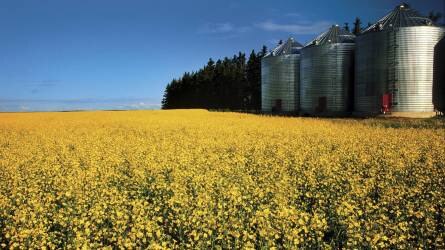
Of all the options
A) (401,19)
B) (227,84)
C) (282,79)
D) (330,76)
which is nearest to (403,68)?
(401,19)

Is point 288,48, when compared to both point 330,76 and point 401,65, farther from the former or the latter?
point 401,65

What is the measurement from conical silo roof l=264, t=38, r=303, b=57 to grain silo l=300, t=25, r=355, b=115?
6718 millimetres

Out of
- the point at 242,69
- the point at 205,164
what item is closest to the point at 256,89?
the point at 242,69

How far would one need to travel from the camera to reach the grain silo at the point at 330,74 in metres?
45.7

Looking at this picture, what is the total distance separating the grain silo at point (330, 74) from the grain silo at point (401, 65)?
14.4 ft

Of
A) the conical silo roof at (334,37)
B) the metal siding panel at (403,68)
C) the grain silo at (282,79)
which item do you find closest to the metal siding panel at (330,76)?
the conical silo roof at (334,37)

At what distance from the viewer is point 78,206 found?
7699 mm

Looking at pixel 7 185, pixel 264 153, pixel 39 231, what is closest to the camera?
pixel 39 231

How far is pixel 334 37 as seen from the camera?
47844 mm

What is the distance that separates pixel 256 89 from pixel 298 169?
2833 inches

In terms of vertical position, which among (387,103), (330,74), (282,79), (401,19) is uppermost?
(401,19)

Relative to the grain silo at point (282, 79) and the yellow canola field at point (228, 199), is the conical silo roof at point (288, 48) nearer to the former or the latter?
the grain silo at point (282, 79)

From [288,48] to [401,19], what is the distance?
59.7ft

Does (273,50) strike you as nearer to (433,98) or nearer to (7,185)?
(433,98)
